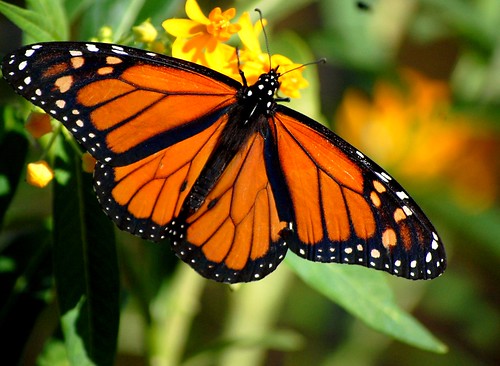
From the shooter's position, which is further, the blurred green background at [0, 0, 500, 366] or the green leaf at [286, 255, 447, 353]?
the blurred green background at [0, 0, 500, 366]

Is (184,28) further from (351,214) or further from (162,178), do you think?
(351,214)

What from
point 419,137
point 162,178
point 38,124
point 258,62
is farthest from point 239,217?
point 419,137

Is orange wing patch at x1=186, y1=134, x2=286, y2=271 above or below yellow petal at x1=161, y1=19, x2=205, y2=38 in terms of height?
below

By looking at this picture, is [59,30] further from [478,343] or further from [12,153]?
[478,343]

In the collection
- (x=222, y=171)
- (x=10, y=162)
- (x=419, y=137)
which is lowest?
(x=10, y=162)

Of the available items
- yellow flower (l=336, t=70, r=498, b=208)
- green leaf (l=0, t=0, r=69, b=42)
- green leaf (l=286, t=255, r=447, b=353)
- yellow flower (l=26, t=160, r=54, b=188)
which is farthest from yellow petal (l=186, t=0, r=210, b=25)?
yellow flower (l=336, t=70, r=498, b=208)

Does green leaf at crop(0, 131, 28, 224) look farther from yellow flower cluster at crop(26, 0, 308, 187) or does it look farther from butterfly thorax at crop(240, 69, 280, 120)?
butterfly thorax at crop(240, 69, 280, 120)
